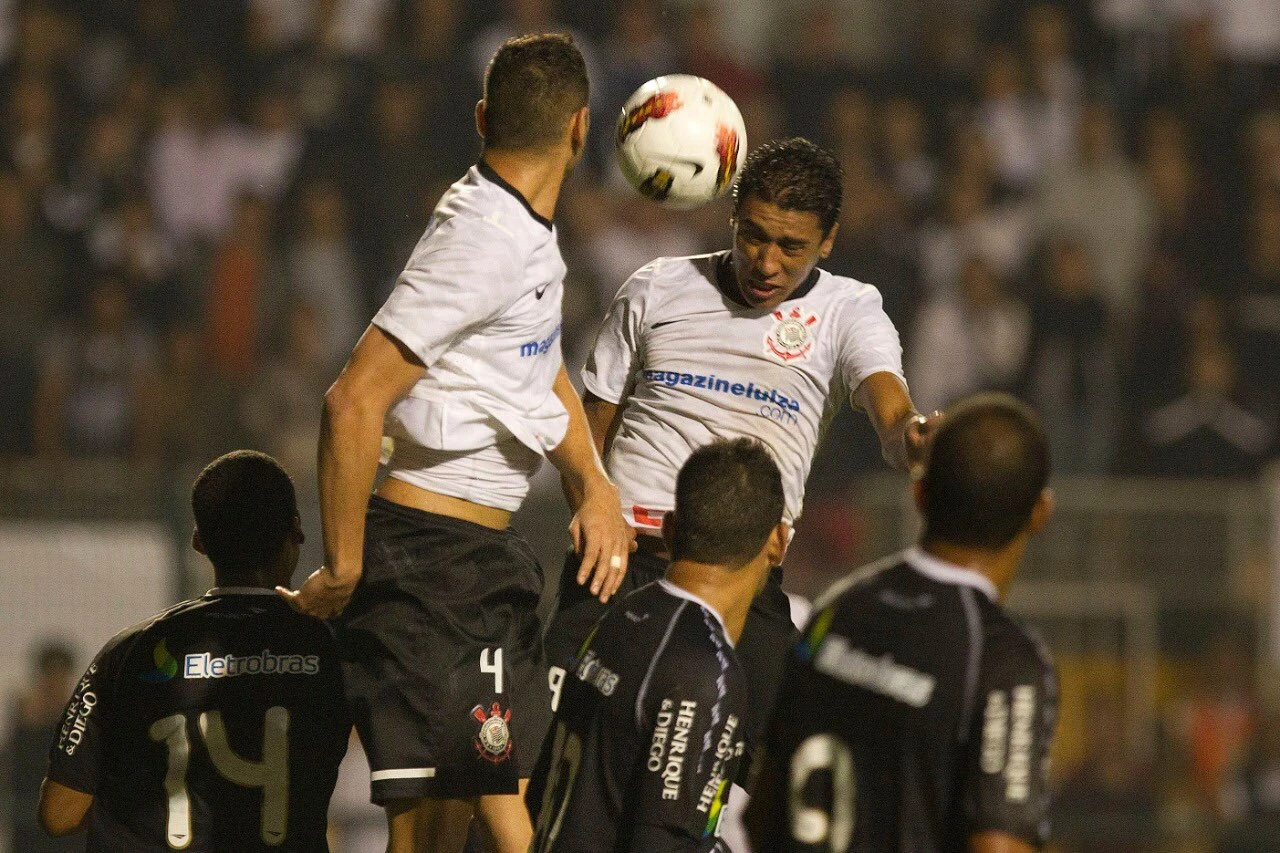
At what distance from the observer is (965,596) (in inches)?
122

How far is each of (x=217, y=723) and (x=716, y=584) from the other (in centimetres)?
117

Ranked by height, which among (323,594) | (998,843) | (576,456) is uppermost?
(576,456)

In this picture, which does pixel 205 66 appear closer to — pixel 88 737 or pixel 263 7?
pixel 263 7

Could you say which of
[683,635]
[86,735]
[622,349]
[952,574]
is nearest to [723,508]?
[683,635]

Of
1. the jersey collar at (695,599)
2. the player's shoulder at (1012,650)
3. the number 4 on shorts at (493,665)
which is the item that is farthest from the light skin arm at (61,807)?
the player's shoulder at (1012,650)

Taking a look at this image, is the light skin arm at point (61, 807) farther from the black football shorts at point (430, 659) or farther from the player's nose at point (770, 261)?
the player's nose at point (770, 261)

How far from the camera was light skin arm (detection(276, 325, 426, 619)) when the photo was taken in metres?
3.85

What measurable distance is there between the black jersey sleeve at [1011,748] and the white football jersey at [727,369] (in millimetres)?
Answer: 1812

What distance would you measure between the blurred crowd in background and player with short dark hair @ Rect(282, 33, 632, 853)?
226 inches

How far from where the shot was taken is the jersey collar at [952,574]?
3119mm

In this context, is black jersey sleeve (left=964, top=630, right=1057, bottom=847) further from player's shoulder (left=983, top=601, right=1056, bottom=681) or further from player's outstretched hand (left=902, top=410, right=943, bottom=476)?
player's outstretched hand (left=902, top=410, right=943, bottom=476)

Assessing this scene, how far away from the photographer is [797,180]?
4.61m

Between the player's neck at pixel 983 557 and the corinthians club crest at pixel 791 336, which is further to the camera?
the corinthians club crest at pixel 791 336

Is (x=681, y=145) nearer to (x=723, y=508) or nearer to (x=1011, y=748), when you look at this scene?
(x=723, y=508)
